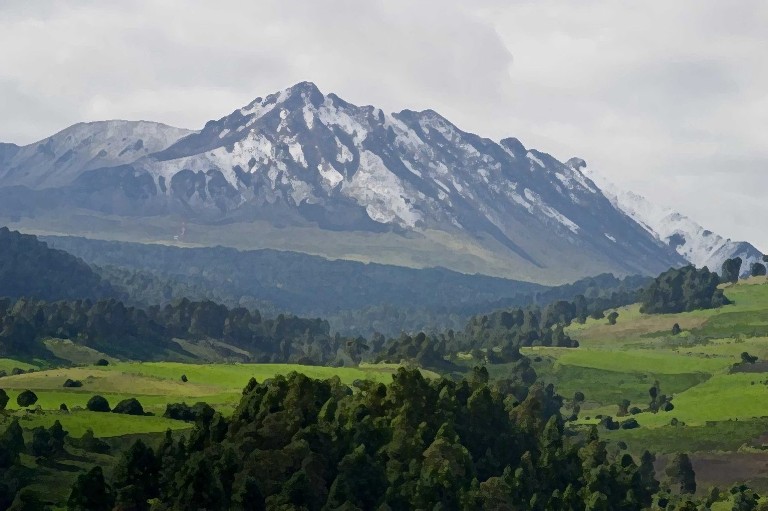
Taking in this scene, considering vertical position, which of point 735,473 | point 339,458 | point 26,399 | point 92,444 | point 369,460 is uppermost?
point 369,460

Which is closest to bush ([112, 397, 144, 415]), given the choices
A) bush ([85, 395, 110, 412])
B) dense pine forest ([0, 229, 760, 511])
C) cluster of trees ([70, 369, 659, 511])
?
dense pine forest ([0, 229, 760, 511])

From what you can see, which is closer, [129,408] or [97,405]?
[97,405]

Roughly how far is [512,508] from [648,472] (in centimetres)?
6525

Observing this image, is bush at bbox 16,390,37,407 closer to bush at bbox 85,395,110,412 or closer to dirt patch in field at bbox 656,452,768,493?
bush at bbox 85,395,110,412

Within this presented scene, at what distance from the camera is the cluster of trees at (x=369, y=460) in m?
109

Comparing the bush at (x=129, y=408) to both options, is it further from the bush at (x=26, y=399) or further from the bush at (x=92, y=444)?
the bush at (x=92, y=444)

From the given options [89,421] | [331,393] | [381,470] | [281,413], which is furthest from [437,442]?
[89,421]

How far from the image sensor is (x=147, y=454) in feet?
365

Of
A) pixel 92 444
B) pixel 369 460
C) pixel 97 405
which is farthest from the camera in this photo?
pixel 97 405

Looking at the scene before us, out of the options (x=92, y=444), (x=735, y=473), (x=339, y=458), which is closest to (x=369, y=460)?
(x=339, y=458)

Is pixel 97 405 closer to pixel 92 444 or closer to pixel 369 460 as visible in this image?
pixel 92 444

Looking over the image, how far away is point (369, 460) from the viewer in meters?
125

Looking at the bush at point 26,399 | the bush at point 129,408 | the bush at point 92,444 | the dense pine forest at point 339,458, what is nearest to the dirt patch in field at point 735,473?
the dense pine forest at point 339,458

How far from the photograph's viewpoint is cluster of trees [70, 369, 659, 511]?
357ft
